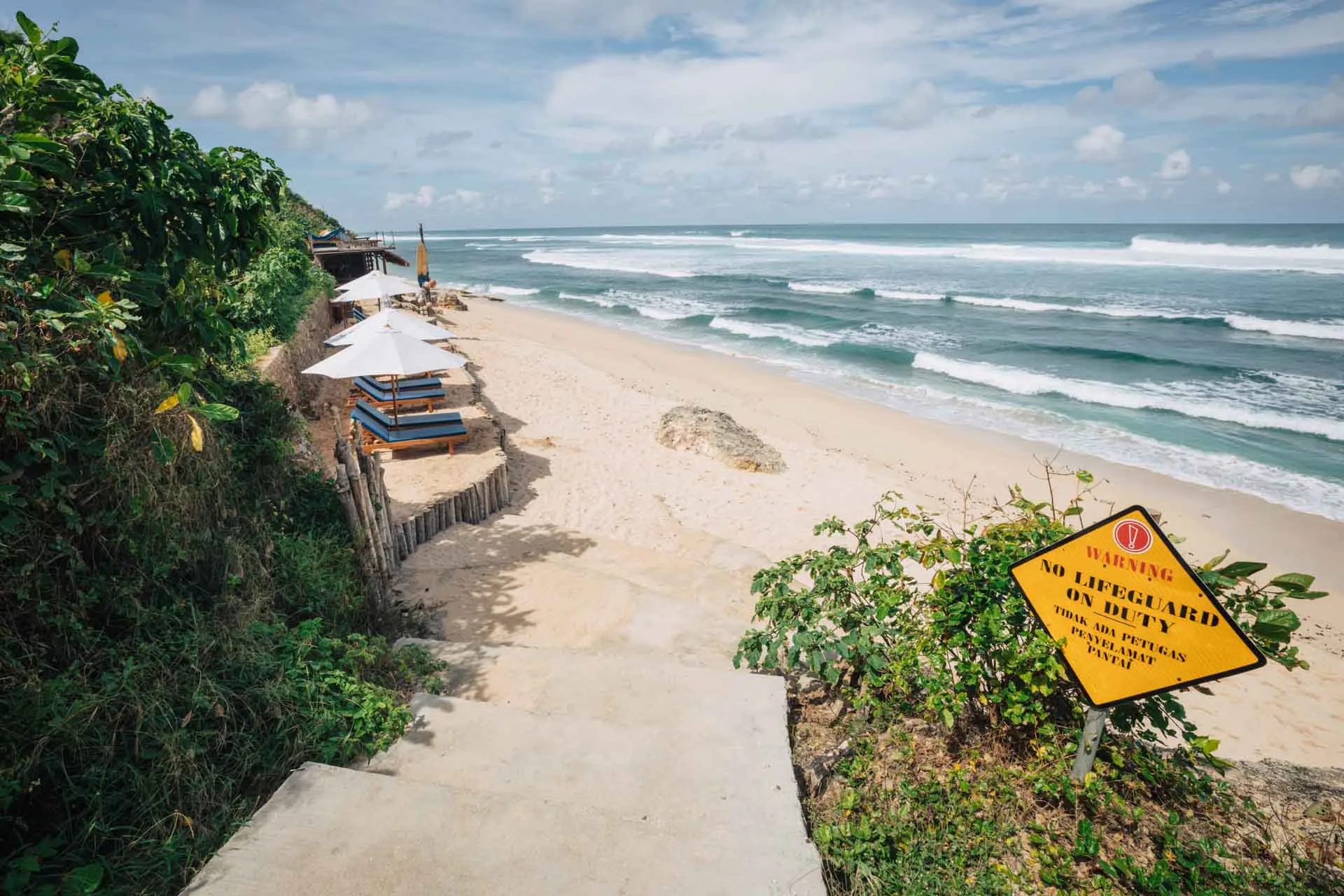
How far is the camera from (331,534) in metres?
5.08

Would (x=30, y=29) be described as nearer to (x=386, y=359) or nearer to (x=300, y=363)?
(x=386, y=359)

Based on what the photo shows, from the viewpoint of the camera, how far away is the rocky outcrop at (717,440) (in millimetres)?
11398

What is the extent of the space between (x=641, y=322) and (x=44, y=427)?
89.1ft

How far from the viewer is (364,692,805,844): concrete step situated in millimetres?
2951

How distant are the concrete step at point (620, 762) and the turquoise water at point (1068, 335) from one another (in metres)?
12.4

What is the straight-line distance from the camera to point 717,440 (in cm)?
1179

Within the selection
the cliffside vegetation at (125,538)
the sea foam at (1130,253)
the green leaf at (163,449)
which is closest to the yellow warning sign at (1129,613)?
the cliffside vegetation at (125,538)

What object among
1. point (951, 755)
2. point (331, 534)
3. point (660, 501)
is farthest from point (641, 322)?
point (951, 755)

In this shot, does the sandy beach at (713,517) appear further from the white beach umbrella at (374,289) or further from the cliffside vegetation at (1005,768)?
the white beach umbrella at (374,289)

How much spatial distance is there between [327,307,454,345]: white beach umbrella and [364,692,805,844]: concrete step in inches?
290

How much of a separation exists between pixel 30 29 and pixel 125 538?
2.24 meters

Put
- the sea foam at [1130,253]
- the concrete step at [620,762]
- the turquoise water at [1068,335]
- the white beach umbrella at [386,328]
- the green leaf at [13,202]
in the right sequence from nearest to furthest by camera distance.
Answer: the green leaf at [13,202], the concrete step at [620,762], the white beach umbrella at [386,328], the turquoise water at [1068,335], the sea foam at [1130,253]

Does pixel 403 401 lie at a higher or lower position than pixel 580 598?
higher

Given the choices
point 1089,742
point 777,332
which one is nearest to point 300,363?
point 1089,742
